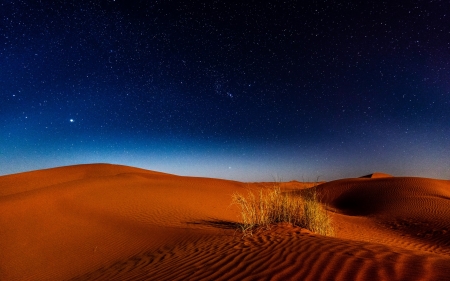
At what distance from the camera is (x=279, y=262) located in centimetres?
430

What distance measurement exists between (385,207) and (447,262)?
695 inches

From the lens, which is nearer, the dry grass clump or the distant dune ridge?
the distant dune ridge

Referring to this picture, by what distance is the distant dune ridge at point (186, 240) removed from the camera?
157 inches

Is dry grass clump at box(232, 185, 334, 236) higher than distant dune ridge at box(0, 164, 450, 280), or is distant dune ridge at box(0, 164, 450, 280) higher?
dry grass clump at box(232, 185, 334, 236)

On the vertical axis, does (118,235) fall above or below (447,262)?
below

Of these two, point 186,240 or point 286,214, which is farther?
point 286,214

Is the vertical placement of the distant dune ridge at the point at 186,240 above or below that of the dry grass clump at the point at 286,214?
below

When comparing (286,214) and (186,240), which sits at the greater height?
(286,214)

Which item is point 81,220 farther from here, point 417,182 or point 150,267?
point 417,182

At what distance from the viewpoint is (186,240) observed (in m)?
7.83

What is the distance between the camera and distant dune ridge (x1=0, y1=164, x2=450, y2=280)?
399cm

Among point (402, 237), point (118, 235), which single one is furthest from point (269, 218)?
point (402, 237)

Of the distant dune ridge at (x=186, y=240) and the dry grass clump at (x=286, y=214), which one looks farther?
the dry grass clump at (x=286, y=214)

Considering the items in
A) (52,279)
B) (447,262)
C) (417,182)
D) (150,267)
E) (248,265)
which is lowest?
(52,279)
